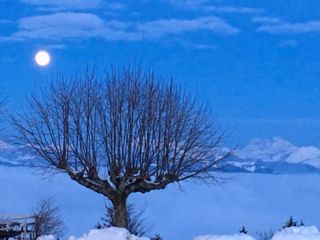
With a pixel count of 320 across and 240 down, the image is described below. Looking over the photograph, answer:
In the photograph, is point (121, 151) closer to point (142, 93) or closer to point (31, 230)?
point (142, 93)

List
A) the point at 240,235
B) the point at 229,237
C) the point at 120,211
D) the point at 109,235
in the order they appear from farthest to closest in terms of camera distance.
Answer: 1. the point at 120,211
2. the point at 109,235
3. the point at 240,235
4. the point at 229,237

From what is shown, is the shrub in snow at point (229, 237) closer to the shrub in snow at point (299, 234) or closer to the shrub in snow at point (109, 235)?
the shrub in snow at point (299, 234)

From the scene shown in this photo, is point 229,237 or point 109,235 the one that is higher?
point 109,235

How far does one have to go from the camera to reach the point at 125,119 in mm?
23672

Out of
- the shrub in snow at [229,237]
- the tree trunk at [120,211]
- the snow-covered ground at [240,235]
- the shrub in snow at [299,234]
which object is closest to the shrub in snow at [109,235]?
the snow-covered ground at [240,235]

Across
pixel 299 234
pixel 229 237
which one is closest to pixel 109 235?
pixel 229 237

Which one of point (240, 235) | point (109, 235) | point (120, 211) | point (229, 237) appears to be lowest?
point (229, 237)

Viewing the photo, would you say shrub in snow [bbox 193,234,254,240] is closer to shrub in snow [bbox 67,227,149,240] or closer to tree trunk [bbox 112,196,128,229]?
shrub in snow [bbox 67,227,149,240]

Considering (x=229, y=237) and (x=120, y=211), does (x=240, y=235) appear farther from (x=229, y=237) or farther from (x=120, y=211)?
(x=120, y=211)

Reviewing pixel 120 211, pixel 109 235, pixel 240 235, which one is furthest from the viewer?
pixel 120 211

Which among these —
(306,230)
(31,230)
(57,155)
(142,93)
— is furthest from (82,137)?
(306,230)

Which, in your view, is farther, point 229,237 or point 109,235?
point 109,235

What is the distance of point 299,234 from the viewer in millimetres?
17266

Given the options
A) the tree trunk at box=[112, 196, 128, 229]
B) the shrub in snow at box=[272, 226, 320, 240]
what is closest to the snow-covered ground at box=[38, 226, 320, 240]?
the shrub in snow at box=[272, 226, 320, 240]
